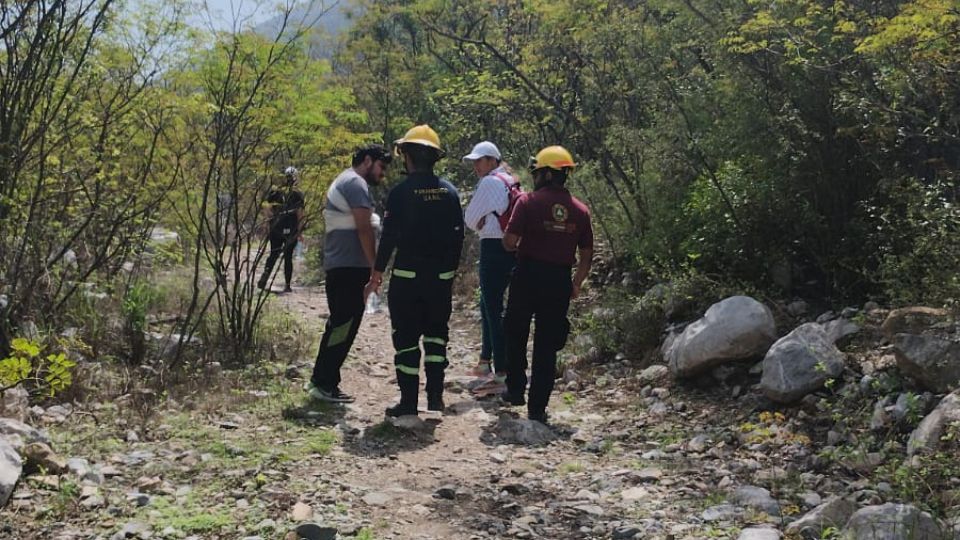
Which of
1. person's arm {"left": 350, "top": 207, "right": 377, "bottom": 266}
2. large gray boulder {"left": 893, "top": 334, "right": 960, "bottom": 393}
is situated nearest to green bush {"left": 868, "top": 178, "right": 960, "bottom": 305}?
large gray boulder {"left": 893, "top": 334, "right": 960, "bottom": 393}

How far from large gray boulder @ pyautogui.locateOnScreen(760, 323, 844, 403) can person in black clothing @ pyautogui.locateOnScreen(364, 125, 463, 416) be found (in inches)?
85.7

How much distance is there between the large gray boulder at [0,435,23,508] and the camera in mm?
3589

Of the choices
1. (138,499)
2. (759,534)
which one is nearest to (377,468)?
(138,499)

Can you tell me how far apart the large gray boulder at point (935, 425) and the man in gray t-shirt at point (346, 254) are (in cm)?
348

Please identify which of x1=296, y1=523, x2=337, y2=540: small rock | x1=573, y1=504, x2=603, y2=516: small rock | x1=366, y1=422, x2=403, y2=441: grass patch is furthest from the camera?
x1=366, y1=422, x2=403, y2=441: grass patch

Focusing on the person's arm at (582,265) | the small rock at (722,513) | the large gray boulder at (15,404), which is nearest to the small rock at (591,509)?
the small rock at (722,513)

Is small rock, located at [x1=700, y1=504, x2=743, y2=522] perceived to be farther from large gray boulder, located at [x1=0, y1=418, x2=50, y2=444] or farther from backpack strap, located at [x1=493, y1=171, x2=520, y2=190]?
large gray boulder, located at [x1=0, y1=418, x2=50, y2=444]

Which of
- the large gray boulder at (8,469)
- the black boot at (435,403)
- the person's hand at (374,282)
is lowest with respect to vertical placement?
the black boot at (435,403)

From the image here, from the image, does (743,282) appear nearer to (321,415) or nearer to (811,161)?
(811,161)

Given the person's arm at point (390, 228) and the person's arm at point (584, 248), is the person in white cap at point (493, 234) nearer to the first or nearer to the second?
the person's arm at point (584, 248)

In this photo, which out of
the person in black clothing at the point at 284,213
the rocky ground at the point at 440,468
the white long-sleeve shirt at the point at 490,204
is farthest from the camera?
the person in black clothing at the point at 284,213

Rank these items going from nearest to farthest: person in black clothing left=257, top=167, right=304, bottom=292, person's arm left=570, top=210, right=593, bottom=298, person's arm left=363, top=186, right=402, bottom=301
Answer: person's arm left=363, top=186, right=402, bottom=301 < person's arm left=570, top=210, right=593, bottom=298 < person in black clothing left=257, top=167, right=304, bottom=292

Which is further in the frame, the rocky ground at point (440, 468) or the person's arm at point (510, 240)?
the person's arm at point (510, 240)

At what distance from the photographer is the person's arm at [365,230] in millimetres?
5684
